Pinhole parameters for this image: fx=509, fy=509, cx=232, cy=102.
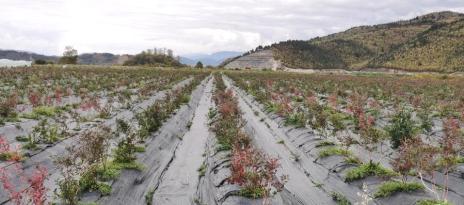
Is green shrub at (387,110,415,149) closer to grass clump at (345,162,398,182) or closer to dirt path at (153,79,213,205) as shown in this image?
grass clump at (345,162,398,182)

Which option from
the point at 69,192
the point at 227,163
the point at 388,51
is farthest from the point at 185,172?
the point at 388,51

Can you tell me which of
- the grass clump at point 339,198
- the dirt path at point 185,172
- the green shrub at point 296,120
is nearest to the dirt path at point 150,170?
the dirt path at point 185,172

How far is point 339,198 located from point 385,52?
15006 centimetres

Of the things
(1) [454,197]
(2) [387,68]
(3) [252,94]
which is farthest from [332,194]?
(2) [387,68]

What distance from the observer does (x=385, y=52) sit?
15312 cm

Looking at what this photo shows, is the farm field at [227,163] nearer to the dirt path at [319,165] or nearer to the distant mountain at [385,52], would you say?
the dirt path at [319,165]

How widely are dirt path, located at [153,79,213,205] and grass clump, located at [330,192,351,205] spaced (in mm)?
3030

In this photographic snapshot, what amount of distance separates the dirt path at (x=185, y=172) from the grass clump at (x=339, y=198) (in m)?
3.03

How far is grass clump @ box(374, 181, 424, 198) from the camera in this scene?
9.87 metres

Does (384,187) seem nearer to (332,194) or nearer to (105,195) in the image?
(332,194)

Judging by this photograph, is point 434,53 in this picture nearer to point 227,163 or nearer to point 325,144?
point 325,144

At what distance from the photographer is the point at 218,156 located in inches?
564

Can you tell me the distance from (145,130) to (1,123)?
16.2 ft

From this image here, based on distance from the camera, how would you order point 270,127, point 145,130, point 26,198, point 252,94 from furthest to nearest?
point 252,94
point 270,127
point 145,130
point 26,198
